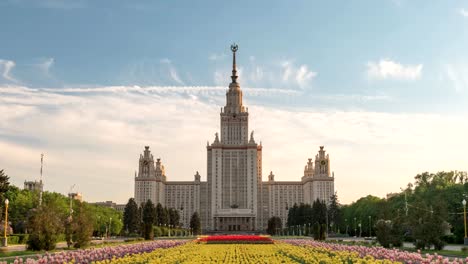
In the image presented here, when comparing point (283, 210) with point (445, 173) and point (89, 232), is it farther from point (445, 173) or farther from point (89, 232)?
point (89, 232)

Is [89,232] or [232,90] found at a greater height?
[232,90]

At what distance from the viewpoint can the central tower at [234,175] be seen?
15050 cm

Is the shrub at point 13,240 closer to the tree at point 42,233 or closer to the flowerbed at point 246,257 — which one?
the tree at point 42,233

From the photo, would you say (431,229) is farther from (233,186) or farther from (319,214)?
(233,186)

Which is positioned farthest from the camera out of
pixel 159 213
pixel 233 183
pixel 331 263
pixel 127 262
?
pixel 233 183

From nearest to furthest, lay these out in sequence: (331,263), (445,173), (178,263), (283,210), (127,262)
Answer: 1. (127,262)
2. (331,263)
3. (178,263)
4. (445,173)
5. (283,210)

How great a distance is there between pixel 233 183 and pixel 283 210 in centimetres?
2104

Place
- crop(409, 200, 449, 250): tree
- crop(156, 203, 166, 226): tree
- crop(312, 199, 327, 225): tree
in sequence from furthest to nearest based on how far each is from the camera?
crop(156, 203, 166, 226): tree < crop(312, 199, 327, 225): tree < crop(409, 200, 449, 250): tree

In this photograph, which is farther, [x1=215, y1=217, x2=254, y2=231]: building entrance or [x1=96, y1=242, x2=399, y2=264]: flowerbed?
[x1=215, y1=217, x2=254, y2=231]: building entrance

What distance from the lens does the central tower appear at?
15050 cm

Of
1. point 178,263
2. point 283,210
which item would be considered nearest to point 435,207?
point 178,263

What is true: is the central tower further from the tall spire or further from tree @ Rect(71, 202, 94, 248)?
tree @ Rect(71, 202, 94, 248)

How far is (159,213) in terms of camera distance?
10856 centimetres

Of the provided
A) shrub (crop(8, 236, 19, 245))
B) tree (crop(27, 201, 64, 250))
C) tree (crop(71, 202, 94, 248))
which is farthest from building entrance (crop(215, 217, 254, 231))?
tree (crop(27, 201, 64, 250))
